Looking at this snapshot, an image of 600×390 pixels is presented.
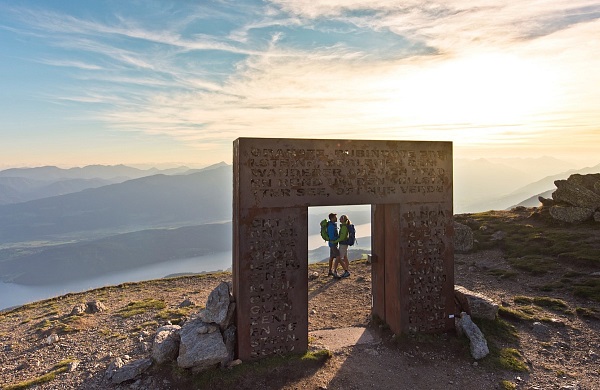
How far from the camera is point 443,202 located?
1138 cm

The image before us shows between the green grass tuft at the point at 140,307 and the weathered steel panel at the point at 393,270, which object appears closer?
the weathered steel panel at the point at 393,270

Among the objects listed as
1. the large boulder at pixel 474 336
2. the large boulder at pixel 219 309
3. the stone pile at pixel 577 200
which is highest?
the stone pile at pixel 577 200

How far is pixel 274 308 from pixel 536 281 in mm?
13928

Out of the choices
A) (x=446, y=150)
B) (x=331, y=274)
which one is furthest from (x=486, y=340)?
(x=331, y=274)

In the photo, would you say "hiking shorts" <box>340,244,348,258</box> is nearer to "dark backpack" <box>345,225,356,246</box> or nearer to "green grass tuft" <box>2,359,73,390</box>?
"dark backpack" <box>345,225,356,246</box>

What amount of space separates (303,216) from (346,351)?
4.16 meters

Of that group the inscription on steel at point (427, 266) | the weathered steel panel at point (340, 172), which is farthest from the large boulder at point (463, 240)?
the weathered steel panel at point (340, 172)

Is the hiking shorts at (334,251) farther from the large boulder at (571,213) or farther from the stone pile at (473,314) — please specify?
the large boulder at (571,213)

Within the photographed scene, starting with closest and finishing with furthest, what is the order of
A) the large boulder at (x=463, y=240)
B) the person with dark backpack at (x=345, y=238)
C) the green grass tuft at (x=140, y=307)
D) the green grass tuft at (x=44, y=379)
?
the green grass tuft at (x=44, y=379)
the green grass tuft at (x=140, y=307)
the person with dark backpack at (x=345, y=238)
the large boulder at (x=463, y=240)

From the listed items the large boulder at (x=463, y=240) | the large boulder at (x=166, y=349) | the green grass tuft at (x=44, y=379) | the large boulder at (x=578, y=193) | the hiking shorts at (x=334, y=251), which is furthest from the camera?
the large boulder at (x=578, y=193)

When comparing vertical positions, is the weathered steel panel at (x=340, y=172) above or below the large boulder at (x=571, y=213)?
above

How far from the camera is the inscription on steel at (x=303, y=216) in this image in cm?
955

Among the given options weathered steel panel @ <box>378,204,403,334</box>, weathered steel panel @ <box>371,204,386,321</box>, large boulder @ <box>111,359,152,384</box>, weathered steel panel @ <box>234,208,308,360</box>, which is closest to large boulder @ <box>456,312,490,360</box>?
weathered steel panel @ <box>378,204,403,334</box>

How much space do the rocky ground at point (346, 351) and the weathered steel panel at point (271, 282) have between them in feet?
1.81
